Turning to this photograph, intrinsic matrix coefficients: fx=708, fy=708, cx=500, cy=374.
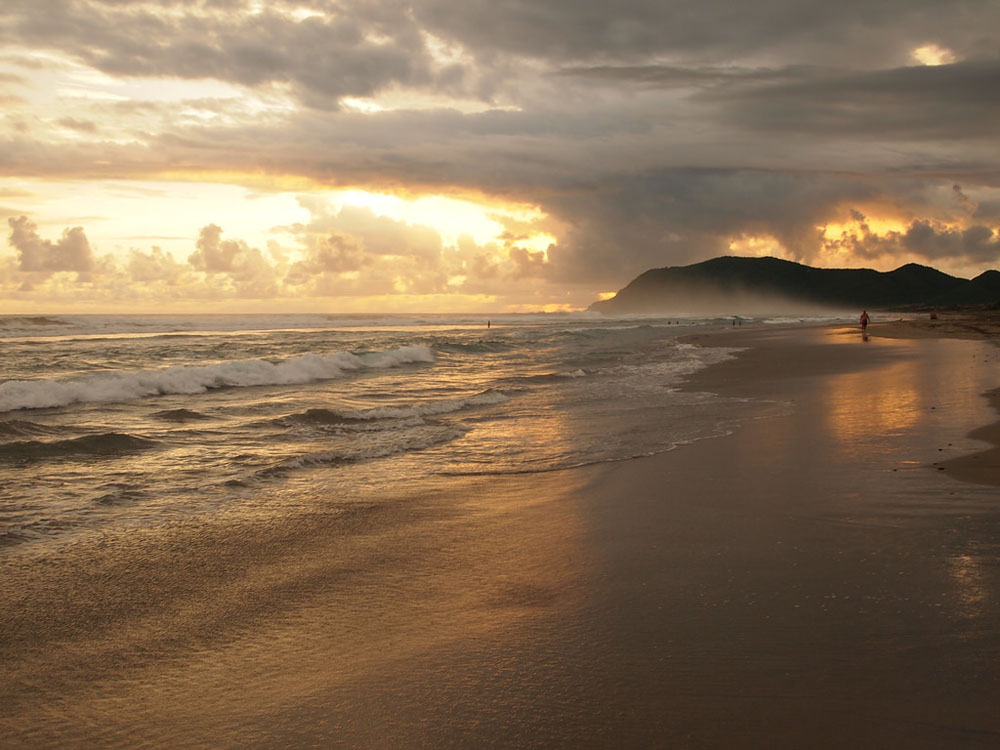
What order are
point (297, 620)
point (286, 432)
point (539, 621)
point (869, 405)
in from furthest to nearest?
point (869, 405) → point (286, 432) → point (297, 620) → point (539, 621)

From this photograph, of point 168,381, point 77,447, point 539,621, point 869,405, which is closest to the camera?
point 539,621

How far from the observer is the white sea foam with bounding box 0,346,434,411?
1591cm

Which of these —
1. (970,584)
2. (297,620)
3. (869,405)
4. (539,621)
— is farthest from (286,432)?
(869,405)

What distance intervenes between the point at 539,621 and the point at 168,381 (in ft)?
56.1

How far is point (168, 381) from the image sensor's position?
1864 cm

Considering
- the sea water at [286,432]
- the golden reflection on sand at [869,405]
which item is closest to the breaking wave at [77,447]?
the sea water at [286,432]

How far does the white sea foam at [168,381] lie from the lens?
52.2 feet

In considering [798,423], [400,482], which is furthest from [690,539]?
[798,423]

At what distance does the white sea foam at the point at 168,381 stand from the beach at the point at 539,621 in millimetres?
11848

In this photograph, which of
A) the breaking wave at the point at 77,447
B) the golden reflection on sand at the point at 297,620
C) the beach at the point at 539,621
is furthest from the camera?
the breaking wave at the point at 77,447

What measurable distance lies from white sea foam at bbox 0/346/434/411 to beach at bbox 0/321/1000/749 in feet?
38.9

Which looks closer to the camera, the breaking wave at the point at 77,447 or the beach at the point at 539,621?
the beach at the point at 539,621

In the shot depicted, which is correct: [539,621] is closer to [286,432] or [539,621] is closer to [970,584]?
[970,584]

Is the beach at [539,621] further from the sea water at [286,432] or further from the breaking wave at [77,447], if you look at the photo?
the breaking wave at [77,447]
